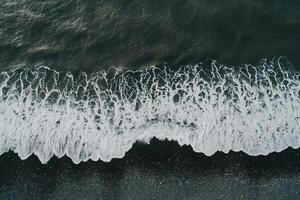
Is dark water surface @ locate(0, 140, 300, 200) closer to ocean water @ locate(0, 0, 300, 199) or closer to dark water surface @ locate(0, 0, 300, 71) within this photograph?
ocean water @ locate(0, 0, 300, 199)

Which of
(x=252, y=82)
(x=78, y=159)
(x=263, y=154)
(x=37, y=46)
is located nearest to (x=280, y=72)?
(x=252, y=82)

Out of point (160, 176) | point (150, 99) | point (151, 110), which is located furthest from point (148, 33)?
point (160, 176)

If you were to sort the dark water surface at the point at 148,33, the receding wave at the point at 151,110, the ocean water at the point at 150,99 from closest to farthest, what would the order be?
the ocean water at the point at 150,99
the receding wave at the point at 151,110
the dark water surface at the point at 148,33

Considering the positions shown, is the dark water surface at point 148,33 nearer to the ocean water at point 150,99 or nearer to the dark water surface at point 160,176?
the ocean water at point 150,99

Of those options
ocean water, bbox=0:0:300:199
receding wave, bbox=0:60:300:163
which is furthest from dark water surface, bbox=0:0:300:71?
receding wave, bbox=0:60:300:163

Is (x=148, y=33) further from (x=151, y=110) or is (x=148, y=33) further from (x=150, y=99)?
(x=151, y=110)

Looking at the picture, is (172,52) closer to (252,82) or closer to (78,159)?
(252,82)

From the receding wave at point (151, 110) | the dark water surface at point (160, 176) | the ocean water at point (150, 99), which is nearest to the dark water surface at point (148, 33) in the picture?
the ocean water at point (150, 99)
